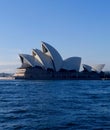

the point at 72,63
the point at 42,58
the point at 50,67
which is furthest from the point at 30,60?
the point at 72,63

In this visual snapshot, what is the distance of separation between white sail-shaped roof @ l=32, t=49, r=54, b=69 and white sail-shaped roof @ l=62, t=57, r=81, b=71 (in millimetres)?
8057

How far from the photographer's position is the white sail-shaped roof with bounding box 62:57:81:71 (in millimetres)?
113125

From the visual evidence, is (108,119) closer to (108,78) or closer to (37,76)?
(37,76)

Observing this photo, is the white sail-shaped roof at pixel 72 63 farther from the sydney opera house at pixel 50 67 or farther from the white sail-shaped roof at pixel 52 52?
the white sail-shaped roof at pixel 52 52

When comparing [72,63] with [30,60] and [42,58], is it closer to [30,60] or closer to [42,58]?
[42,58]

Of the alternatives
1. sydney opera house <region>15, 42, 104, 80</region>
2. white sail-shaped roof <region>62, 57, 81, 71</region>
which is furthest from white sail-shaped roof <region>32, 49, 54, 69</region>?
white sail-shaped roof <region>62, 57, 81, 71</region>

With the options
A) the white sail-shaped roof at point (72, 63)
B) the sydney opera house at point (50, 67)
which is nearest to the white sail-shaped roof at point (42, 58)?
the sydney opera house at point (50, 67)

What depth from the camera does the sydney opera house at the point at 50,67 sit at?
102 meters

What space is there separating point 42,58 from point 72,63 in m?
14.8

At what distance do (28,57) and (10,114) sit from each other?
3294 inches

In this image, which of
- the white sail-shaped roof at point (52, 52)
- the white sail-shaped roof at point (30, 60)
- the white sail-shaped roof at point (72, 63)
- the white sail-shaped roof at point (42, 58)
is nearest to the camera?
the white sail-shaped roof at point (52, 52)

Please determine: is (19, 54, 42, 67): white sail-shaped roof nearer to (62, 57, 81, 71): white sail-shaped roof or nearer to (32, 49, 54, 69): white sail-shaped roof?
(32, 49, 54, 69): white sail-shaped roof

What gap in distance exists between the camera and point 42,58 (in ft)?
337

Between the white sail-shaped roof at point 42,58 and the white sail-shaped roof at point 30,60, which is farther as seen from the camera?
the white sail-shaped roof at point 30,60
